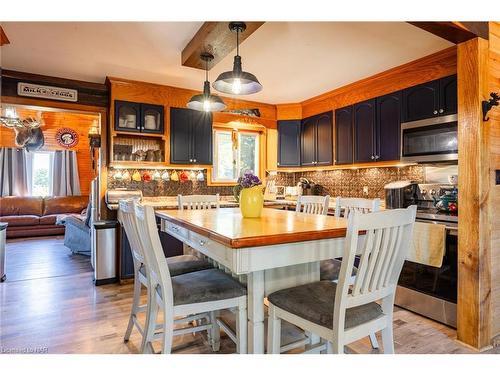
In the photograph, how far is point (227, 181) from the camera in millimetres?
4770

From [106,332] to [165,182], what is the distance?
231 cm

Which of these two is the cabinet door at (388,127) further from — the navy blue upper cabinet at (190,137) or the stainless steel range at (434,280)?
the navy blue upper cabinet at (190,137)

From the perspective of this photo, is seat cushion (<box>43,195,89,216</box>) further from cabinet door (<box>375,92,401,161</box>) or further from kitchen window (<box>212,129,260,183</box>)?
cabinet door (<box>375,92,401,161</box>)

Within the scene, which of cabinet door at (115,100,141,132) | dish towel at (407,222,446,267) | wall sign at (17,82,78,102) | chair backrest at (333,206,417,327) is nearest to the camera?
chair backrest at (333,206,417,327)

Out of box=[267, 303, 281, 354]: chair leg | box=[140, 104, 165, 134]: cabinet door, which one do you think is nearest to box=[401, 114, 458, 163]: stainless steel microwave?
box=[267, 303, 281, 354]: chair leg

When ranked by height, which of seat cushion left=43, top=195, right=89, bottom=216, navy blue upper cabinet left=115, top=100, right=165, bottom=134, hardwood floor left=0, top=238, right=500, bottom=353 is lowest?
hardwood floor left=0, top=238, right=500, bottom=353

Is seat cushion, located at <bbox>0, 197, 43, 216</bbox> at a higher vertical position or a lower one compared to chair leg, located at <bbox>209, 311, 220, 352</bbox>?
higher

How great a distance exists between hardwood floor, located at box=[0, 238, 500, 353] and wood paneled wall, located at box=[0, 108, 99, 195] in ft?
13.4

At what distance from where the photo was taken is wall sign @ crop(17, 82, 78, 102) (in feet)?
11.2

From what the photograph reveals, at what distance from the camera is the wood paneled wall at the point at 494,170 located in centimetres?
207
